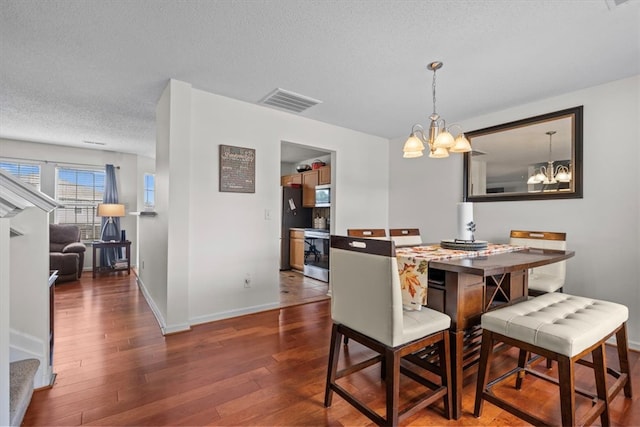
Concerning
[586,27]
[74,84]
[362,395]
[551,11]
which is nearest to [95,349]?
[362,395]

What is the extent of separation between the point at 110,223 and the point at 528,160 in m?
6.59

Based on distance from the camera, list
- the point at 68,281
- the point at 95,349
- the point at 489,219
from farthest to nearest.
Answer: the point at 68,281 → the point at 489,219 → the point at 95,349

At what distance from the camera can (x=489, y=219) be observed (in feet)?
11.1

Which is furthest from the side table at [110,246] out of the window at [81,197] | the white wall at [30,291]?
the white wall at [30,291]

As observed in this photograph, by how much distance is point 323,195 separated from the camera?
496 centimetres

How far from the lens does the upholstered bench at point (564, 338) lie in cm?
127

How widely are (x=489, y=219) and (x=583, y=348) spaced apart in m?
2.30

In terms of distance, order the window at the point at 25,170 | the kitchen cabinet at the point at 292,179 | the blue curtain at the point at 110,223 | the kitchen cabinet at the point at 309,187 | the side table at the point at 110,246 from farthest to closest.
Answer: the kitchen cabinet at the point at 292,179 < the blue curtain at the point at 110,223 < the kitchen cabinet at the point at 309,187 < the side table at the point at 110,246 < the window at the point at 25,170

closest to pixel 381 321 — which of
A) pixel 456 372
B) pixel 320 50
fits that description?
pixel 456 372

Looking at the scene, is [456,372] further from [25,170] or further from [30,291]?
[25,170]

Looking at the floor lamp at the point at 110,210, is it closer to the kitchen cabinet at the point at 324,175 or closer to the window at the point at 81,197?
the window at the point at 81,197

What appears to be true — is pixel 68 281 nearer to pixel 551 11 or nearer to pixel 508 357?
pixel 508 357

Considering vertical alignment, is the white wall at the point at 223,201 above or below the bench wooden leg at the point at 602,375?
above

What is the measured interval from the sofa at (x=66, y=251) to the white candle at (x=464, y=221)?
5371mm
